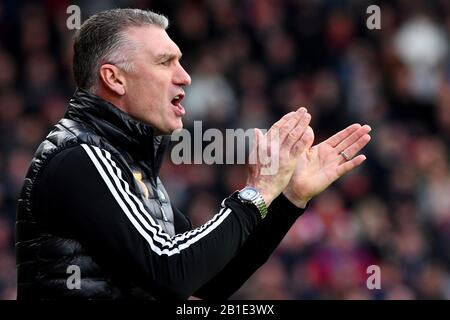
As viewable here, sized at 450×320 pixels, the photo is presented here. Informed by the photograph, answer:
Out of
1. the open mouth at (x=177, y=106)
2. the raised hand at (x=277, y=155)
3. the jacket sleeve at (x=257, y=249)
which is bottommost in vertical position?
the jacket sleeve at (x=257, y=249)

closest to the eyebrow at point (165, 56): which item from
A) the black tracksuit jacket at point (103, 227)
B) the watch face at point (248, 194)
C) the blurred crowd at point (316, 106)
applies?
the black tracksuit jacket at point (103, 227)

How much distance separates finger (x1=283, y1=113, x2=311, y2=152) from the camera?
359 centimetres

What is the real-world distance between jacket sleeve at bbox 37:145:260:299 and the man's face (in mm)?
332

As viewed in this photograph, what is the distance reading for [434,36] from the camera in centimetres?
1141

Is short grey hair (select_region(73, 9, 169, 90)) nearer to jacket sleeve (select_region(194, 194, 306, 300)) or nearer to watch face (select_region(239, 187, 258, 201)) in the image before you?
watch face (select_region(239, 187, 258, 201))

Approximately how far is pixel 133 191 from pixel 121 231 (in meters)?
0.21

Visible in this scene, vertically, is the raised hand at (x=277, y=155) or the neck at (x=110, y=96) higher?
the neck at (x=110, y=96)

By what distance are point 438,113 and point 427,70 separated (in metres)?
0.58

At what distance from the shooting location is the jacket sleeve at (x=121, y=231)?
128 inches

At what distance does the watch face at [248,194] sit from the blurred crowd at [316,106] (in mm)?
4616

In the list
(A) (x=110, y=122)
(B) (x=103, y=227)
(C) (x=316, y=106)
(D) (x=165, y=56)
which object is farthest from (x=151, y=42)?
(C) (x=316, y=106)

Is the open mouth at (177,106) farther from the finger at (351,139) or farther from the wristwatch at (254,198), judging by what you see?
the finger at (351,139)
